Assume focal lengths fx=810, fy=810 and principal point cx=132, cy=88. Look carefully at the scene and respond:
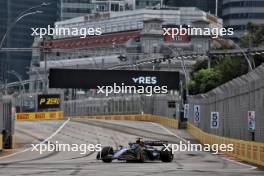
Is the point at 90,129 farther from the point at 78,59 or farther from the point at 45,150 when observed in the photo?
the point at 78,59

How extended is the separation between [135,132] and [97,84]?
8278mm

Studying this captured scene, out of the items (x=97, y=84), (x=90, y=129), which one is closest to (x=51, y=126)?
(x=90, y=129)

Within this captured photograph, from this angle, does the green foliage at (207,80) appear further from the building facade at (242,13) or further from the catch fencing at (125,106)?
the building facade at (242,13)

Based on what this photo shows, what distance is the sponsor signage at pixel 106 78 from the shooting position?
66.1 metres

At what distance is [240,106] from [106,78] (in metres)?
25.1

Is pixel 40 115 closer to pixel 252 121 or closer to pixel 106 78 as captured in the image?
pixel 106 78

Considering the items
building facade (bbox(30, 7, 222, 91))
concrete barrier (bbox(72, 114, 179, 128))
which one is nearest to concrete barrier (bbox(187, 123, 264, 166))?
concrete barrier (bbox(72, 114, 179, 128))

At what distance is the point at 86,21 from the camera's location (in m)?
197

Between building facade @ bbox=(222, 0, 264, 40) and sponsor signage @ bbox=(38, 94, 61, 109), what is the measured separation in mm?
82190

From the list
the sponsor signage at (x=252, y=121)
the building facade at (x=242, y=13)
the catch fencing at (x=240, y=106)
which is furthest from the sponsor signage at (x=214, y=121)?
the building facade at (x=242, y=13)

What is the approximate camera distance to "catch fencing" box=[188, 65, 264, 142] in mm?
39250

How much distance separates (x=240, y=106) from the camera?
4447 centimetres

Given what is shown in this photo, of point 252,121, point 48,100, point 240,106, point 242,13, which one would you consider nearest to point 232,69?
point 48,100

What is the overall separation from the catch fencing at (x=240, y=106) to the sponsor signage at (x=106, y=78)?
311 inches
